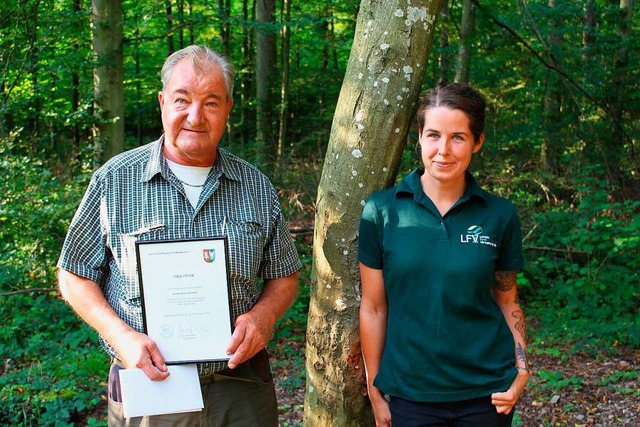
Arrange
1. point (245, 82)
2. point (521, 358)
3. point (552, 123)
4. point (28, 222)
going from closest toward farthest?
point (521, 358), point (28, 222), point (552, 123), point (245, 82)

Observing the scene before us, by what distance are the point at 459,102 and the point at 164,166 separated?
47.0 inches

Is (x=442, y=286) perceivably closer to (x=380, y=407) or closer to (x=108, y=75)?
(x=380, y=407)

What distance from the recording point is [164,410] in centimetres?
244

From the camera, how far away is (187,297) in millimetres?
2420

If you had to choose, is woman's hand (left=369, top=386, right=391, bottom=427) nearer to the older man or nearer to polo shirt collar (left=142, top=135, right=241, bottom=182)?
the older man

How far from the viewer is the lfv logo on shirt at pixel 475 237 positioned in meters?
2.45

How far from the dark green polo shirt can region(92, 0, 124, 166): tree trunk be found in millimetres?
6998

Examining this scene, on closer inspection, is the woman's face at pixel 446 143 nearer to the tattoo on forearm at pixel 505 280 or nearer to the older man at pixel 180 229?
the tattoo on forearm at pixel 505 280

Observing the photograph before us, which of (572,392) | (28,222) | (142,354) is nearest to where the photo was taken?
(142,354)

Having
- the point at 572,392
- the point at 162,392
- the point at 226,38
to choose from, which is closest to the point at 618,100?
the point at 572,392

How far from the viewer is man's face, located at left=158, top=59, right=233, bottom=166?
2.50m

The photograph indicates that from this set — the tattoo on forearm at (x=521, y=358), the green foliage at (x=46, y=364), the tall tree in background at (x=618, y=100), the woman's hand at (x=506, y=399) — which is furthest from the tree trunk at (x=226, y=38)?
the woman's hand at (x=506, y=399)

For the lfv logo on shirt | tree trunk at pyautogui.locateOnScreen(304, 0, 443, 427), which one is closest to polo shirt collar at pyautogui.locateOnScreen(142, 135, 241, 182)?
tree trunk at pyautogui.locateOnScreen(304, 0, 443, 427)

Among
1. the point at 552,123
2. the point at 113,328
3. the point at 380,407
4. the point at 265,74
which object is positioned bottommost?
the point at 380,407
